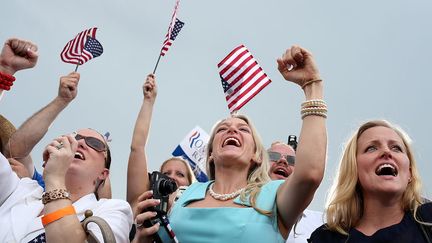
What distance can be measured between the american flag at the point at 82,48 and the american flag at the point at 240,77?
2556 millimetres

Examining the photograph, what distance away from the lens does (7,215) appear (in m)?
3.41

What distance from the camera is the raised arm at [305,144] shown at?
2.94 m

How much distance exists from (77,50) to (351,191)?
568 centimetres

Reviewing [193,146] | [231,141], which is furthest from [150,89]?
[193,146]

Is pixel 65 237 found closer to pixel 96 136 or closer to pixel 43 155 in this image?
pixel 43 155

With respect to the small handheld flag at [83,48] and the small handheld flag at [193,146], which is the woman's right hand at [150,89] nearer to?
the small handheld flag at [83,48]

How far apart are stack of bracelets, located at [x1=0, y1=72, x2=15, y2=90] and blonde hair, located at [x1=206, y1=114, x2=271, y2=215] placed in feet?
5.31

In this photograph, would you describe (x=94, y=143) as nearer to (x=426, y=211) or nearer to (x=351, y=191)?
(x=351, y=191)

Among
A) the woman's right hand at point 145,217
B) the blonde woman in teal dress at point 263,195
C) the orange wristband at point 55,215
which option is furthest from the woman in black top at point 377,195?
the orange wristband at point 55,215

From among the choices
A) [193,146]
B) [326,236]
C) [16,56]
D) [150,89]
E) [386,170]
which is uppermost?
[16,56]

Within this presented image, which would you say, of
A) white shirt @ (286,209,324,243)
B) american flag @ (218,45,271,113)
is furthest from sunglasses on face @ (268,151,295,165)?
american flag @ (218,45,271,113)

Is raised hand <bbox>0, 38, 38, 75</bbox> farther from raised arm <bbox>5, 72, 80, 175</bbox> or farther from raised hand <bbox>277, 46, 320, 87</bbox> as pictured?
raised hand <bbox>277, 46, 320, 87</bbox>

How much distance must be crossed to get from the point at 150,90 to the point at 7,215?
2.41m

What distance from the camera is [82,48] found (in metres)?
8.14
